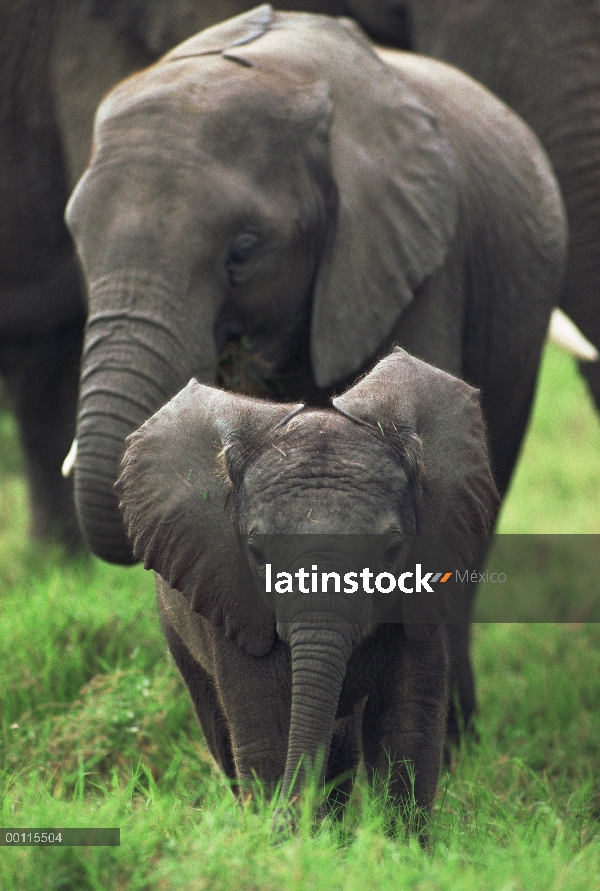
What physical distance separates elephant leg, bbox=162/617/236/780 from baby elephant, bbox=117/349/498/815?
6.8 inches

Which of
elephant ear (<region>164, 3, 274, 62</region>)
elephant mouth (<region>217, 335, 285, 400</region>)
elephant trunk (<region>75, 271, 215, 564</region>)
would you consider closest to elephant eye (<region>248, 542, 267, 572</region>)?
elephant trunk (<region>75, 271, 215, 564</region>)

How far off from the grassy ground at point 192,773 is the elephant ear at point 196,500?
0.36 m

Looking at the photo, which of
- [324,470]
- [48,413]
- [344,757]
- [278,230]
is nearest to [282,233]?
[278,230]

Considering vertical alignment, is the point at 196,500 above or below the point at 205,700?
above

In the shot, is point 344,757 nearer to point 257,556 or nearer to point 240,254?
point 257,556

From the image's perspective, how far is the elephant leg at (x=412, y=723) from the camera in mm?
2826

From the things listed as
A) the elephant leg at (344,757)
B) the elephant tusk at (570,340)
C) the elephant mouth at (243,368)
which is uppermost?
the elephant mouth at (243,368)

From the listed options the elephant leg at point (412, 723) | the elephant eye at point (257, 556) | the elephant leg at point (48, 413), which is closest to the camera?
the elephant eye at point (257, 556)

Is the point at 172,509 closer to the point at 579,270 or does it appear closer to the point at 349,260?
the point at 349,260

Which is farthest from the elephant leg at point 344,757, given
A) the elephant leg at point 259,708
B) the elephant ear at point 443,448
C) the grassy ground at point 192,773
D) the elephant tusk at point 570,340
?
the elephant tusk at point 570,340

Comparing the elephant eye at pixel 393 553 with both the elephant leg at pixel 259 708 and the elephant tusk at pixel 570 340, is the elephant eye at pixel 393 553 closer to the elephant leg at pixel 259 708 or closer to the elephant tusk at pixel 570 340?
the elephant leg at pixel 259 708

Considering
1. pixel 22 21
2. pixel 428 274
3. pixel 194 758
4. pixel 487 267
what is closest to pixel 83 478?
pixel 194 758

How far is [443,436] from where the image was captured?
2.79 m

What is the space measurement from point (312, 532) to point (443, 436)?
39 centimetres
